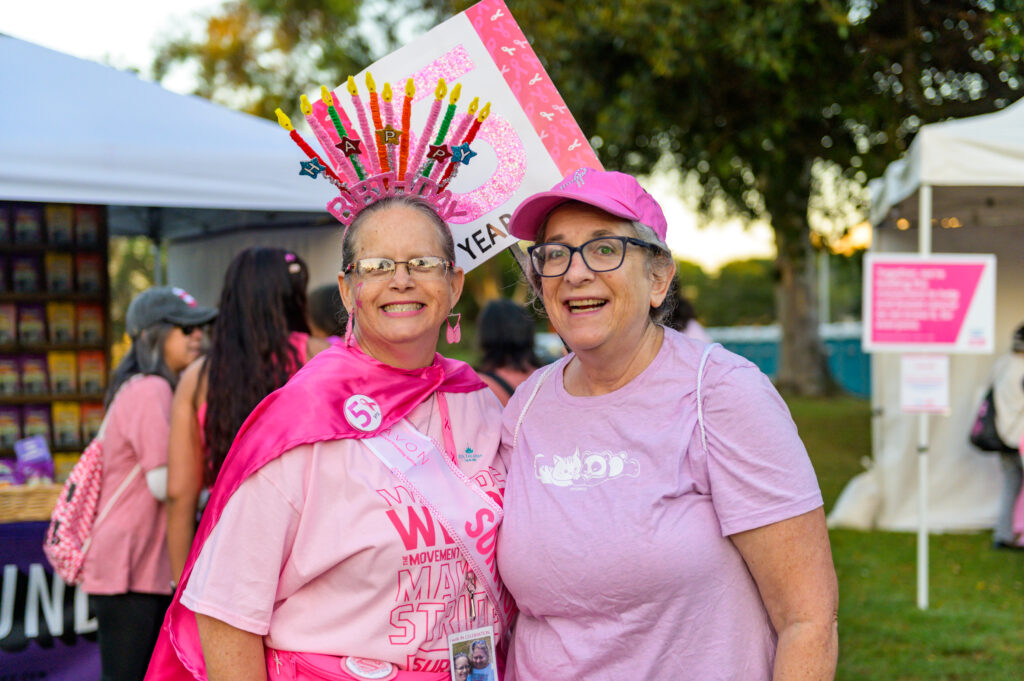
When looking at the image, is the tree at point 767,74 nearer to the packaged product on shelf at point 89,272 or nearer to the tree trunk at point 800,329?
the tree trunk at point 800,329

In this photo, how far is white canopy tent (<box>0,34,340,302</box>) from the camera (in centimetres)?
391

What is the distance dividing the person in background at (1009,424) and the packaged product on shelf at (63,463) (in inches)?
266

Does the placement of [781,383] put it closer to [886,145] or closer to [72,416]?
[886,145]

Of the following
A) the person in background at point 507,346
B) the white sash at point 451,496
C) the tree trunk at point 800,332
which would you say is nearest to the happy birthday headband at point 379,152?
the white sash at point 451,496

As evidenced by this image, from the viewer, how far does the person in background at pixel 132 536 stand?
339cm

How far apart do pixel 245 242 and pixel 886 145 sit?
304 inches

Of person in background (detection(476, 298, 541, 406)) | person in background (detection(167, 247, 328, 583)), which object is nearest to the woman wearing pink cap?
person in background (detection(167, 247, 328, 583))

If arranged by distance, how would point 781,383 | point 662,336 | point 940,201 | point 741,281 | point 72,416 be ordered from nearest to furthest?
1. point 662,336
2. point 72,416
3. point 940,201
4. point 781,383
5. point 741,281

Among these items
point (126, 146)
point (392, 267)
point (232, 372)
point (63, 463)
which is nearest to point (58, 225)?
point (63, 463)

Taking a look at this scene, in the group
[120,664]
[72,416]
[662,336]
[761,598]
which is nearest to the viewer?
[761,598]

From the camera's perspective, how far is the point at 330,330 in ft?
16.1

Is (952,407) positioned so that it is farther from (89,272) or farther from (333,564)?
(333,564)

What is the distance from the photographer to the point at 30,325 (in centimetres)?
576

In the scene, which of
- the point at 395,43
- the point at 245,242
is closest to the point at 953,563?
the point at 245,242
